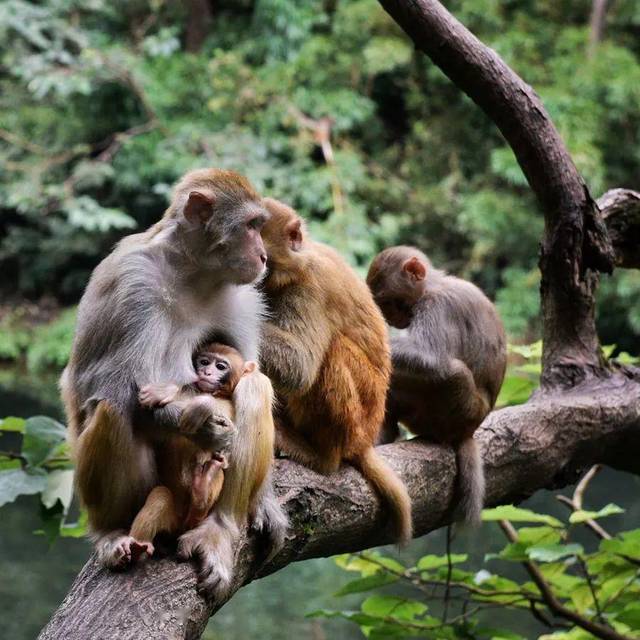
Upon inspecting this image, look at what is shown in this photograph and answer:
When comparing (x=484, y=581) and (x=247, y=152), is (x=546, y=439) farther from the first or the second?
(x=247, y=152)

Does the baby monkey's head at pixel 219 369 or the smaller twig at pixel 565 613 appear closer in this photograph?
the baby monkey's head at pixel 219 369

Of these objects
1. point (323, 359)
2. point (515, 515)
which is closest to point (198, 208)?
point (323, 359)

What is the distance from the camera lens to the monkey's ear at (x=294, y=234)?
133 inches

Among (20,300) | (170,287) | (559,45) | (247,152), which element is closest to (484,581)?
(170,287)

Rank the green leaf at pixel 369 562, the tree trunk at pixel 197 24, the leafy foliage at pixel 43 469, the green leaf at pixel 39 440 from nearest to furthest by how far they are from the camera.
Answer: the leafy foliage at pixel 43 469 → the green leaf at pixel 39 440 → the green leaf at pixel 369 562 → the tree trunk at pixel 197 24

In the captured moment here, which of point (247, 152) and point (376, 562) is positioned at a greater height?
point (376, 562)

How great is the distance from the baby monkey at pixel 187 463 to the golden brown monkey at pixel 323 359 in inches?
20.4

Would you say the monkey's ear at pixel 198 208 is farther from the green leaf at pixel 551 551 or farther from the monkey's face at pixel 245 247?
the green leaf at pixel 551 551

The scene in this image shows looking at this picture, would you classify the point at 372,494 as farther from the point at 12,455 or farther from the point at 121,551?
the point at 12,455

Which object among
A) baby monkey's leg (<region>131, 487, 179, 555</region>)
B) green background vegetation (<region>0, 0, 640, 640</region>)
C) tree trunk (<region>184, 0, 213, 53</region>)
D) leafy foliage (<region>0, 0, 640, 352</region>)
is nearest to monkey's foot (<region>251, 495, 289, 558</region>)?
baby monkey's leg (<region>131, 487, 179, 555</region>)

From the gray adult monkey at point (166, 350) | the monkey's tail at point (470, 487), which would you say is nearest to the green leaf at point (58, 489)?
the gray adult monkey at point (166, 350)

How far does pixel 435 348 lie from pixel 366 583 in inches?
42.6

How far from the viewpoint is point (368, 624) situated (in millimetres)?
3385

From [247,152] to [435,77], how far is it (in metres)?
4.30
